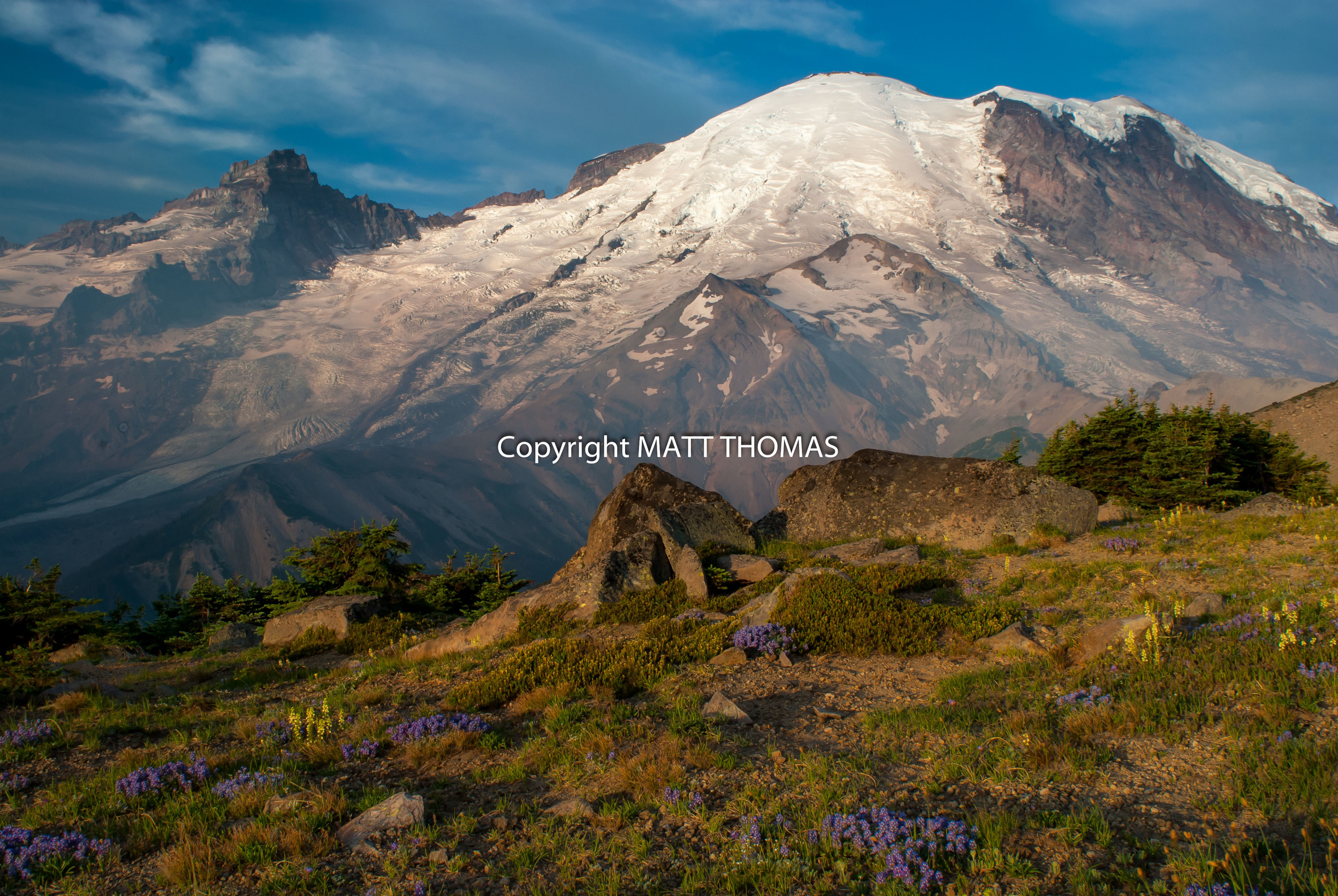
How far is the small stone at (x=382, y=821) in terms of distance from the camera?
5.74m

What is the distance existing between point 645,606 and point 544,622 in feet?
6.65

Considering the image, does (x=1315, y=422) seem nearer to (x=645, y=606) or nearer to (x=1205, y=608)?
(x=1205, y=608)

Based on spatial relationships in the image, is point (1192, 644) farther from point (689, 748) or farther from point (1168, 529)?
point (1168, 529)

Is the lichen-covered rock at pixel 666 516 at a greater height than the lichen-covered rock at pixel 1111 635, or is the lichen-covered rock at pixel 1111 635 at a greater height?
the lichen-covered rock at pixel 666 516

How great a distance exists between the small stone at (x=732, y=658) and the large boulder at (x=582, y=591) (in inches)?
168

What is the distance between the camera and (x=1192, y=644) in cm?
825

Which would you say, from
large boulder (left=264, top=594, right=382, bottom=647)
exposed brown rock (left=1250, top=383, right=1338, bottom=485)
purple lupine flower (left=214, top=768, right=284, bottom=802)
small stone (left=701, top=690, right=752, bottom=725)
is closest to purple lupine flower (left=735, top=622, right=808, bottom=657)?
small stone (left=701, top=690, right=752, bottom=725)

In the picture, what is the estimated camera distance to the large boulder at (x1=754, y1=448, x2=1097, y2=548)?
18125 mm

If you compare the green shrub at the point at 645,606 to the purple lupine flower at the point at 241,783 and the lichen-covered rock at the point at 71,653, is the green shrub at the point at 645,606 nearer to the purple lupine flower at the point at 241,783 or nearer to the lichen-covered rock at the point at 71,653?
the purple lupine flower at the point at 241,783

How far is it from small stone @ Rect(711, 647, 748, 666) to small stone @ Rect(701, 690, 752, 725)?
68.3 inches

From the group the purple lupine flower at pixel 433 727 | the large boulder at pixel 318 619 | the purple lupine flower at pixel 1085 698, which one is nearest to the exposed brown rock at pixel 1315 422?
the purple lupine flower at pixel 1085 698

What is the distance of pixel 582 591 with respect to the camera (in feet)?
48.1

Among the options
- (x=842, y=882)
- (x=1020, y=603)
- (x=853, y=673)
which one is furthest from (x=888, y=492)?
(x=842, y=882)

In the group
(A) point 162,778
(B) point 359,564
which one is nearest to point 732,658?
(A) point 162,778
